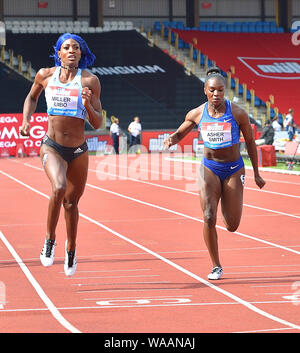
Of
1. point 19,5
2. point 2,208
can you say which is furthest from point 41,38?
point 2,208

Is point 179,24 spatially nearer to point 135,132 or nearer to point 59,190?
point 135,132

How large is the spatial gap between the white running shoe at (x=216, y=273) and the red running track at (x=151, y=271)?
7cm

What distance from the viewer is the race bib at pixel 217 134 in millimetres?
9016

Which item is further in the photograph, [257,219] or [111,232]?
[257,219]

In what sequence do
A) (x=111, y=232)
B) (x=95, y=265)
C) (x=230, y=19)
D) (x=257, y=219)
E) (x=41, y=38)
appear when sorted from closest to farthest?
(x=95, y=265) < (x=111, y=232) < (x=257, y=219) < (x=41, y=38) < (x=230, y=19)

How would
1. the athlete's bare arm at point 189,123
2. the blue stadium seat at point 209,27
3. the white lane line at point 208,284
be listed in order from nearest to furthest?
the white lane line at point 208,284 < the athlete's bare arm at point 189,123 < the blue stadium seat at point 209,27

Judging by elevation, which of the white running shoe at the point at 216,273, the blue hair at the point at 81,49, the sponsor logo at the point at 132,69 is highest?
the sponsor logo at the point at 132,69

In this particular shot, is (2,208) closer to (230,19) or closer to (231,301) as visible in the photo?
(231,301)

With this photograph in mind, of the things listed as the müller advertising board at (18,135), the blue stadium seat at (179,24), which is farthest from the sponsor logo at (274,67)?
the müller advertising board at (18,135)

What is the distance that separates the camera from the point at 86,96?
26.4 feet

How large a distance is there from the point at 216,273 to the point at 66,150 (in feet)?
6.63

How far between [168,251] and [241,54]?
4175 cm

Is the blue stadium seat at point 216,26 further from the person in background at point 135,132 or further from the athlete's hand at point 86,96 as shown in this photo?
the athlete's hand at point 86,96

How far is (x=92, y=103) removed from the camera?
8.28 metres
